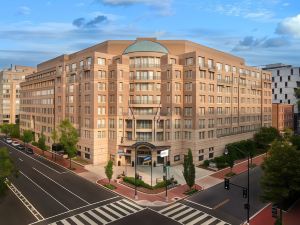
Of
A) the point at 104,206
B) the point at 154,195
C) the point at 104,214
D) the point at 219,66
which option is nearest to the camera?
the point at 104,214

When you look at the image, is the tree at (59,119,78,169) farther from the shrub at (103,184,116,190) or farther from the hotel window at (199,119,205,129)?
the hotel window at (199,119,205,129)

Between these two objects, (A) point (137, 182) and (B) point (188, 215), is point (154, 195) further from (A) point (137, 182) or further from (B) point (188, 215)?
(B) point (188, 215)

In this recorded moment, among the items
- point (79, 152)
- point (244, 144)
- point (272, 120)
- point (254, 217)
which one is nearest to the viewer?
point (254, 217)

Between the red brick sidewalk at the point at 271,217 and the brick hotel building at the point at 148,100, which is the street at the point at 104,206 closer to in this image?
the red brick sidewalk at the point at 271,217

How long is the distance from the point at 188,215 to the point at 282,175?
1249cm

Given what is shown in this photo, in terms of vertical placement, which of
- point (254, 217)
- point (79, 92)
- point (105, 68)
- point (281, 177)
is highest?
point (105, 68)

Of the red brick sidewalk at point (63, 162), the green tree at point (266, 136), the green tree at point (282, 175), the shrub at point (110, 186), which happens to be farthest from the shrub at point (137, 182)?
the green tree at point (266, 136)

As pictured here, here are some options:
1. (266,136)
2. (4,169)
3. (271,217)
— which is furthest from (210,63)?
(4,169)

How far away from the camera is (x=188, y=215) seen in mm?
35562

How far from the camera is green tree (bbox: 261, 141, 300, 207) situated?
32625 mm

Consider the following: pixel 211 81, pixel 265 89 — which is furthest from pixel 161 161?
pixel 265 89

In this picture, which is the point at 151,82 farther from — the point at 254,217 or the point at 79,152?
the point at 254,217

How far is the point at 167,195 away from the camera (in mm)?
43125

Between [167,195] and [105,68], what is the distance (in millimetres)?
33524
